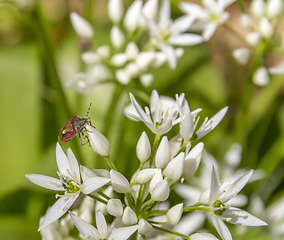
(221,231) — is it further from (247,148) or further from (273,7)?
(247,148)

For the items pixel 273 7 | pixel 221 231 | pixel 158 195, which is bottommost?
pixel 221 231

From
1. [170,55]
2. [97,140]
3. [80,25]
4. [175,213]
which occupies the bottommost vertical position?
[175,213]

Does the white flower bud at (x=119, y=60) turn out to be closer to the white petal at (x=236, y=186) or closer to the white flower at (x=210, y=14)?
the white flower at (x=210, y=14)

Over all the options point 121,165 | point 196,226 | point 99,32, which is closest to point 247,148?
point 196,226

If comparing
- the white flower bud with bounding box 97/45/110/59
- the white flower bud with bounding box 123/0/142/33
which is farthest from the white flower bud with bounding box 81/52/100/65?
the white flower bud with bounding box 123/0/142/33

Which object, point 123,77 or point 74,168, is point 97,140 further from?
point 123,77

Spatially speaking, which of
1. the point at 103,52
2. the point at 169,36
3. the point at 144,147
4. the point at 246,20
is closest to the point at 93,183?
the point at 144,147

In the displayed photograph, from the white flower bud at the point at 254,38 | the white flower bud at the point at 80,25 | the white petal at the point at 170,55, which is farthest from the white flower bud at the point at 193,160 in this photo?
the white flower bud at the point at 80,25
